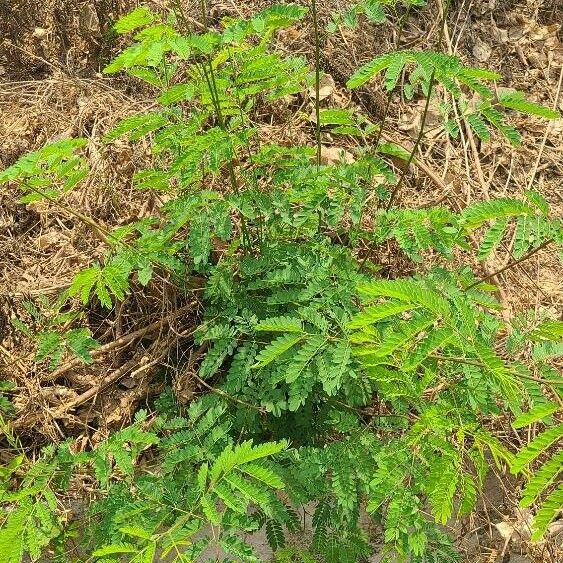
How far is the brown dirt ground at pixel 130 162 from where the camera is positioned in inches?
120

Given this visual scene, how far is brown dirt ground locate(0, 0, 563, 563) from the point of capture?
3.06 meters

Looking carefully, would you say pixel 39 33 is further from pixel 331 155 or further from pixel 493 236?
pixel 493 236

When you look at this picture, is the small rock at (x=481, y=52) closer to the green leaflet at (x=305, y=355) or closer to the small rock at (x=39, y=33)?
the small rock at (x=39, y=33)

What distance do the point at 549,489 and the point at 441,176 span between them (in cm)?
172

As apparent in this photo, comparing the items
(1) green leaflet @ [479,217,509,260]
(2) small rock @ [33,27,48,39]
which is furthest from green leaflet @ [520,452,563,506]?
(2) small rock @ [33,27,48,39]

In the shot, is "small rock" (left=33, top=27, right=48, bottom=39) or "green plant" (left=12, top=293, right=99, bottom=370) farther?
"small rock" (left=33, top=27, right=48, bottom=39)

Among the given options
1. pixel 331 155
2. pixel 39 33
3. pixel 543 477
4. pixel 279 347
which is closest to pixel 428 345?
pixel 543 477

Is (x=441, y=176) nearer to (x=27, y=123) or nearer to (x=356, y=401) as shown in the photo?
(x=356, y=401)

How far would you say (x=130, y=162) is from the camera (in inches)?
138

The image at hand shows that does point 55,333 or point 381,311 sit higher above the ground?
point 381,311

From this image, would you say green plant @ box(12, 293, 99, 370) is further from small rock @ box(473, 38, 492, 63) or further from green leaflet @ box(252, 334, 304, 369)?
small rock @ box(473, 38, 492, 63)

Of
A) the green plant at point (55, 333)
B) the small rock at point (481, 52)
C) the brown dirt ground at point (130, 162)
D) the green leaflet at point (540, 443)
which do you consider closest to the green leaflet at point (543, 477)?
the green leaflet at point (540, 443)

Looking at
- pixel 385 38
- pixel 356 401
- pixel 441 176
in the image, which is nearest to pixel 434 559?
pixel 356 401

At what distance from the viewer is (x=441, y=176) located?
12.4ft
